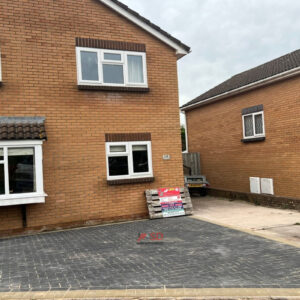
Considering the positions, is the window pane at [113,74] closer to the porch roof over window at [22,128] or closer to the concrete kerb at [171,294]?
the porch roof over window at [22,128]

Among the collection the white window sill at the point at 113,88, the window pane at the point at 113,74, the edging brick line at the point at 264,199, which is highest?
the window pane at the point at 113,74

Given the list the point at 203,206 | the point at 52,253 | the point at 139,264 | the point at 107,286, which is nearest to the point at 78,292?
the point at 107,286

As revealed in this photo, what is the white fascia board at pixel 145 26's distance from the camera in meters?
9.94

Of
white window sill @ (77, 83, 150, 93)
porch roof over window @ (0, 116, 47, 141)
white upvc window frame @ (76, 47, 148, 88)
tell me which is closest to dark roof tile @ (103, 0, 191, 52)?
white upvc window frame @ (76, 47, 148, 88)

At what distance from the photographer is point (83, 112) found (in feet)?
31.4

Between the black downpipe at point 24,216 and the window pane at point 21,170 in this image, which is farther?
the black downpipe at point 24,216

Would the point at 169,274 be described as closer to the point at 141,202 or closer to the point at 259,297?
the point at 259,297

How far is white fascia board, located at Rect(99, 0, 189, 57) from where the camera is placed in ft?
32.6

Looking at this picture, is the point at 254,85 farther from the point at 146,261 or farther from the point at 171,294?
the point at 171,294

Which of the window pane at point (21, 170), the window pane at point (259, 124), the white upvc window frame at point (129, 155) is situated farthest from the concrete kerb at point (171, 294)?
the window pane at point (259, 124)

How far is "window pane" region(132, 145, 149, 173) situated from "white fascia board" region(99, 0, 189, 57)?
11.3 ft

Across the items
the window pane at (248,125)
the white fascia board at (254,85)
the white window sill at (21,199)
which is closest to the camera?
the white window sill at (21,199)

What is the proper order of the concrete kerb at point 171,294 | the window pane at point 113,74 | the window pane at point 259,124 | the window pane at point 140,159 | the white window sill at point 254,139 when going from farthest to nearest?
the window pane at point 259,124, the white window sill at point 254,139, the window pane at point 140,159, the window pane at point 113,74, the concrete kerb at point 171,294

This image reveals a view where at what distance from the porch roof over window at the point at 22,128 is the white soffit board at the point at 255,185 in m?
8.85
